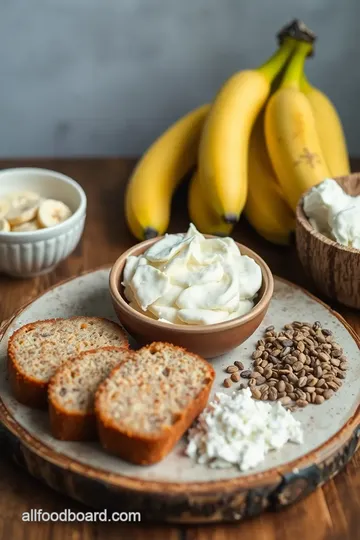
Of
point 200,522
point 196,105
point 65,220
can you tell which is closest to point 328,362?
point 200,522

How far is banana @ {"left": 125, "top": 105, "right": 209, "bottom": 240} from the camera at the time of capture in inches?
73.7

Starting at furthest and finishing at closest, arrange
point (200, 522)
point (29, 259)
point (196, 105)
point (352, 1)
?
1. point (196, 105)
2. point (352, 1)
3. point (29, 259)
4. point (200, 522)

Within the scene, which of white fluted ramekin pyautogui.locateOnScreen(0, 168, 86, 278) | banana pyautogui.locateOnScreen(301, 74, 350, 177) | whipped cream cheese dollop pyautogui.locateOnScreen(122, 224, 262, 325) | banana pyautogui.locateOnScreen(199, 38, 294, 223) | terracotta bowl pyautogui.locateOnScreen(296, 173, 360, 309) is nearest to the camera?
whipped cream cheese dollop pyautogui.locateOnScreen(122, 224, 262, 325)

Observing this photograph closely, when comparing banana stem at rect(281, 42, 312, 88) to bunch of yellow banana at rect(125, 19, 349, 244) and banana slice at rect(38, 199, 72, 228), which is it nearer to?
bunch of yellow banana at rect(125, 19, 349, 244)

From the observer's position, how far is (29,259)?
170 centimetres

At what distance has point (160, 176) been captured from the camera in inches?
77.6

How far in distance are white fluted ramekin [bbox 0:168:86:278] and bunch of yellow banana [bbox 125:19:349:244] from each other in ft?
0.57

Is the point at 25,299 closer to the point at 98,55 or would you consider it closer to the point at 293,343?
the point at 293,343

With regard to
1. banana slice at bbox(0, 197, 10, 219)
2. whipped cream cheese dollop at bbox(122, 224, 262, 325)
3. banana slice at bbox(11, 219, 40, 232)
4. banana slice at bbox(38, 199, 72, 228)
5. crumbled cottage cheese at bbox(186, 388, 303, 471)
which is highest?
whipped cream cheese dollop at bbox(122, 224, 262, 325)

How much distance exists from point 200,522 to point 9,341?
0.50 meters

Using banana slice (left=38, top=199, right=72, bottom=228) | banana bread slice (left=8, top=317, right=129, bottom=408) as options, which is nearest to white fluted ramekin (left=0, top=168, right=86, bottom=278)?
banana slice (left=38, top=199, right=72, bottom=228)

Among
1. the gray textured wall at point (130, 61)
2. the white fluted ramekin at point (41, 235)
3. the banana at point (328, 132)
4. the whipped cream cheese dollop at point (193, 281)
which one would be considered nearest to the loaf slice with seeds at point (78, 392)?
the whipped cream cheese dollop at point (193, 281)

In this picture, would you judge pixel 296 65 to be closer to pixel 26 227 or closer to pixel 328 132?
pixel 328 132

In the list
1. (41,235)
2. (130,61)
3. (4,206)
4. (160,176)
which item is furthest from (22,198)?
(130,61)
